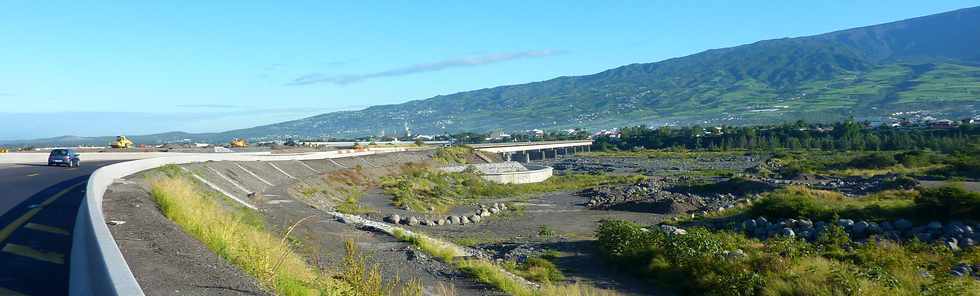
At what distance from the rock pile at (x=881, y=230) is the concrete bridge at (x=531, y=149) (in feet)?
263

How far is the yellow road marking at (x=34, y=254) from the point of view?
9.24 m

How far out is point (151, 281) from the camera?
7.20 m

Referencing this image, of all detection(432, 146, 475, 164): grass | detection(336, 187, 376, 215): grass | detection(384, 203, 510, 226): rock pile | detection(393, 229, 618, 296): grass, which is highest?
detection(393, 229, 618, 296): grass

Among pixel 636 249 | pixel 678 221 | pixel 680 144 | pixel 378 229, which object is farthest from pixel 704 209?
pixel 680 144

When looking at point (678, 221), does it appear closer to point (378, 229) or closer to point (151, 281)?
point (378, 229)

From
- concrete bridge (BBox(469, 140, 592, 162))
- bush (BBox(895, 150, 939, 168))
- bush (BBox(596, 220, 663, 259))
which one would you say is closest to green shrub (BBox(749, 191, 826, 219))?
bush (BBox(596, 220, 663, 259))

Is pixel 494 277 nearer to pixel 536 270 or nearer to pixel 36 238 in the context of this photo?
pixel 536 270

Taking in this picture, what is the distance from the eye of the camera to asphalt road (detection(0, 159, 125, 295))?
7.81m

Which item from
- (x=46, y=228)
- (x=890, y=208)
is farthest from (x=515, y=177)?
(x=46, y=228)

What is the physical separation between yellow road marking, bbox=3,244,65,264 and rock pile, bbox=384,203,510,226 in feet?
67.7

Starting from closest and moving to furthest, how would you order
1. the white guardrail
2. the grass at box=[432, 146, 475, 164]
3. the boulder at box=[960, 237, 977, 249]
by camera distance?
the white guardrail
the boulder at box=[960, 237, 977, 249]
the grass at box=[432, 146, 475, 164]

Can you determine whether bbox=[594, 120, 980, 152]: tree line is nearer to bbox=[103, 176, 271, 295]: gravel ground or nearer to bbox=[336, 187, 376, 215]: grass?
bbox=[336, 187, 376, 215]: grass

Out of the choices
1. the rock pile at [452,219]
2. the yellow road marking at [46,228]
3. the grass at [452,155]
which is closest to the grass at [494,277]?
the yellow road marking at [46,228]

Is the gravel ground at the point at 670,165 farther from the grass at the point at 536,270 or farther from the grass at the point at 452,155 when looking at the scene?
the grass at the point at 536,270
